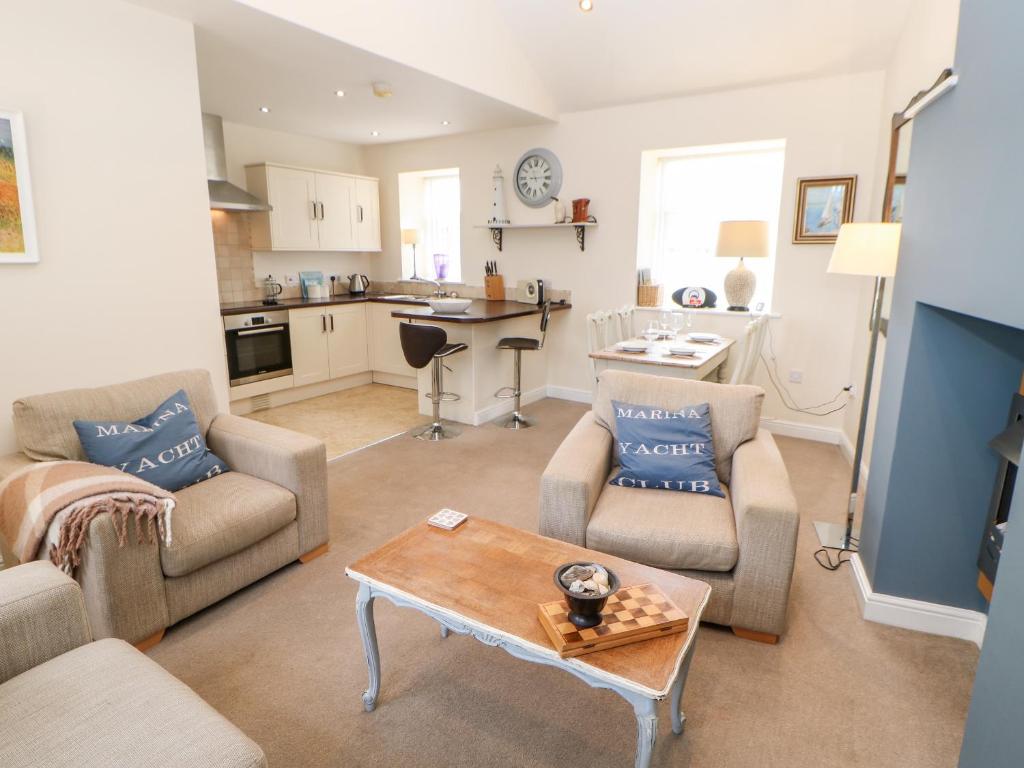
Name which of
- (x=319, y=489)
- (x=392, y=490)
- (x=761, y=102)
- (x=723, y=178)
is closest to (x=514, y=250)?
(x=723, y=178)

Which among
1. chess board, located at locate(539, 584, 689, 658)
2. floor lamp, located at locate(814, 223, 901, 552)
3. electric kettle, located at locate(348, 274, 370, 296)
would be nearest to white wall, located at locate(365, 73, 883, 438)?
electric kettle, located at locate(348, 274, 370, 296)

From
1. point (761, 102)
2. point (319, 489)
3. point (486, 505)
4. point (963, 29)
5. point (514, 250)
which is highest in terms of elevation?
point (761, 102)

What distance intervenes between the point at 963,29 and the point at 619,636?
2.04 meters

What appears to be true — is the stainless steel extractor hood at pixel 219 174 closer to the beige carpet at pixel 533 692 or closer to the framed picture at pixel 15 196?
the framed picture at pixel 15 196

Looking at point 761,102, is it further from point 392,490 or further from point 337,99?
point 392,490

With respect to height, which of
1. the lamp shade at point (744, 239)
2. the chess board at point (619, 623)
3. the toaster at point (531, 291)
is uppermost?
the lamp shade at point (744, 239)

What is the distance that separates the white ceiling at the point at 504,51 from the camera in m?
3.18

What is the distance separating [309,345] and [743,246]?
12.5 feet

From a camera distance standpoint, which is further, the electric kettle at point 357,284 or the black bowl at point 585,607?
the electric kettle at point 357,284

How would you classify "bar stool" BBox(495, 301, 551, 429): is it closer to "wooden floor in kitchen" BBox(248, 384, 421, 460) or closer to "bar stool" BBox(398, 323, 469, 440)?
"bar stool" BBox(398, 323, 469, 440)

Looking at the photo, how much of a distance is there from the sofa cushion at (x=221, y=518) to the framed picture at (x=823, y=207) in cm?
388

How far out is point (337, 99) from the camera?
14.4ft

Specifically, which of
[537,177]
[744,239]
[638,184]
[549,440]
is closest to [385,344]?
[537,177]

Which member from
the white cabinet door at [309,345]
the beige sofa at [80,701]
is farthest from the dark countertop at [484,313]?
the beige sofa at [80,701]
